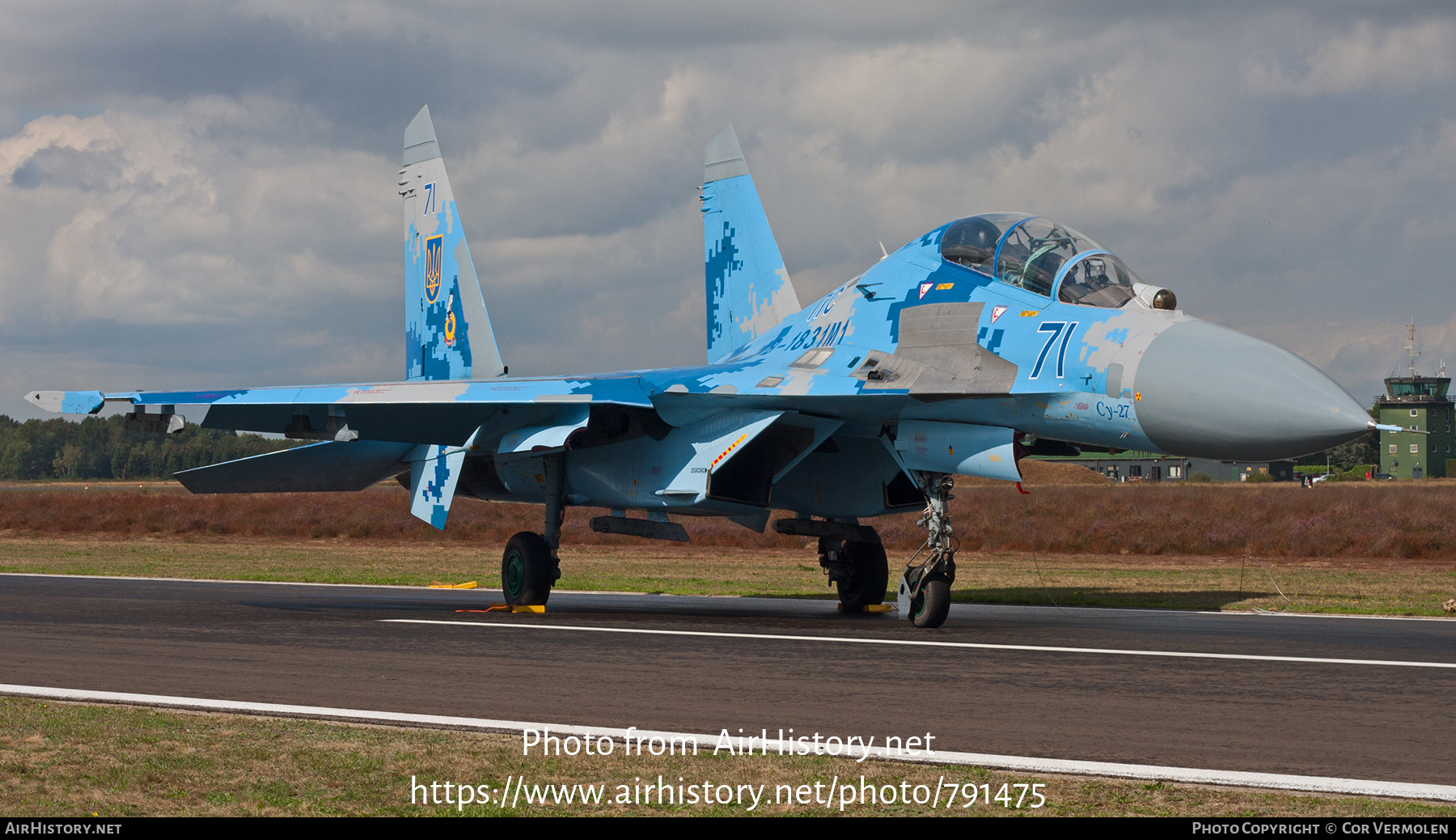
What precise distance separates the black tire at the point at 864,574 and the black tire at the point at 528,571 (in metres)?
3.52

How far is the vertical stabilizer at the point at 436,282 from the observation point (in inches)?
762

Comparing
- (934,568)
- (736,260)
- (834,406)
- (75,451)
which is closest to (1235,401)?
(934,568)

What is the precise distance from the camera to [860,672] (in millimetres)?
9188

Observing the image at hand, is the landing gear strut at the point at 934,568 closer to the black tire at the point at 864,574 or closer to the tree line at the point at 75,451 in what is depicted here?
the black tire at the point at 864,574

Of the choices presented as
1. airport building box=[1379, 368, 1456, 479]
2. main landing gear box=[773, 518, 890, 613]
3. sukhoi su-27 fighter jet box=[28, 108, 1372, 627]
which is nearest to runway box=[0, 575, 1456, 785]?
main landing gear box=[773, 518, 890, 613]

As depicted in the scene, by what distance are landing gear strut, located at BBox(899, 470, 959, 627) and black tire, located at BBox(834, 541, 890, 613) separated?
109 inches

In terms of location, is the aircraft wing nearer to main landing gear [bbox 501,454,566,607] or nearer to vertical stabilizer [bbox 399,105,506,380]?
main landing gear [bbox 501,454,566,607]

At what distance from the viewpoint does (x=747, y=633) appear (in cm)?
1222

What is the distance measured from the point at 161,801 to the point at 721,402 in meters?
8.76

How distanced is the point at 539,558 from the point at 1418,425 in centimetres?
9512

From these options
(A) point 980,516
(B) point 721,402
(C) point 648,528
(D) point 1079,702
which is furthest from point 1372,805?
(A) point 980,516

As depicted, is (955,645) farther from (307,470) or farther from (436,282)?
(436,282)

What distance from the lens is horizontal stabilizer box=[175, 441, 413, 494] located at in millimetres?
17328

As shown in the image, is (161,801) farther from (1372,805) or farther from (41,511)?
(41,511)
